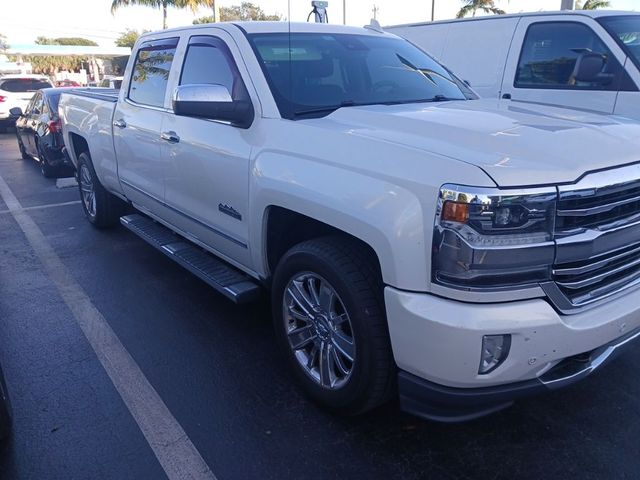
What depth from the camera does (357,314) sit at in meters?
2.56

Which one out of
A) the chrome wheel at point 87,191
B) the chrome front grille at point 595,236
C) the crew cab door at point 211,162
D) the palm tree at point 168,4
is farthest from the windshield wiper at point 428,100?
the palm tree at point 168,4

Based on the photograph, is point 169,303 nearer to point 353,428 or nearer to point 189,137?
point 189,137

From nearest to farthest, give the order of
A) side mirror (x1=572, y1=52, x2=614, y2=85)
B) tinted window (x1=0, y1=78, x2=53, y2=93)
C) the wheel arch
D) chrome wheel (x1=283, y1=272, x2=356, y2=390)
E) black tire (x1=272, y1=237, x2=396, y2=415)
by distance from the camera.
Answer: black tire (x1=272, y1=237, x2=396, y2=415)
chrome wheel (x1=283, y1=272, x2=356, y2=390)
the wheel arch
side mirror (x1=572, y1=52, x2=614, y2=85)
tinted window (x1=0, y1=78, x2=53, y2=93)

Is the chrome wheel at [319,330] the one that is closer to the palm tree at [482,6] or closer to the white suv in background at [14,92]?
the white suv in background at [14,92]

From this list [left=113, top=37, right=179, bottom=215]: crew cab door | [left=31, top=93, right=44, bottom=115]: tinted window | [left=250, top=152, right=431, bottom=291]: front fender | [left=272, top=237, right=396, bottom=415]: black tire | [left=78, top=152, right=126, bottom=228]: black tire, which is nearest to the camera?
[left=250, top=152, right=431, bottom=291]: front fender

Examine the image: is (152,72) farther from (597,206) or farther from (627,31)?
(627,31)

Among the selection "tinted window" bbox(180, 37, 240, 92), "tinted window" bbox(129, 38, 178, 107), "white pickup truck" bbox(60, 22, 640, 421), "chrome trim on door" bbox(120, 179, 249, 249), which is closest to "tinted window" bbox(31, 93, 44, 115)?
"tinted window" bbox(129, 38, 178, 107)

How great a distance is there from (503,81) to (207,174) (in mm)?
4307

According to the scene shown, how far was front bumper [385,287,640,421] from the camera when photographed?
2.17 metres

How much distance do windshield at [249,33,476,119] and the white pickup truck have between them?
0.01 metres

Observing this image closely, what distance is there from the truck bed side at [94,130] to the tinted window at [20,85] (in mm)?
13281

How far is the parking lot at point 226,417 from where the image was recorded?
263 cm

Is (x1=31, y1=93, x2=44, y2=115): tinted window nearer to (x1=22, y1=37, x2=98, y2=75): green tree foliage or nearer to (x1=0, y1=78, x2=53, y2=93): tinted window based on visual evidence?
(x1=0, y1=78, x2=53, y2=93): tinted window

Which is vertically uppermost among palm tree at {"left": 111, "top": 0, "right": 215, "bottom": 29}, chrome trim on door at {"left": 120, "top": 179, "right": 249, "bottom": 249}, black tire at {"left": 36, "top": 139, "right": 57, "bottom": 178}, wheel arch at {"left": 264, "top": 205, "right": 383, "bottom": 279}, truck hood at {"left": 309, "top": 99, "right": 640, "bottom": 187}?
palm tree at {"left": 111, "top": 0, "right": 215, "bottom": 29}
